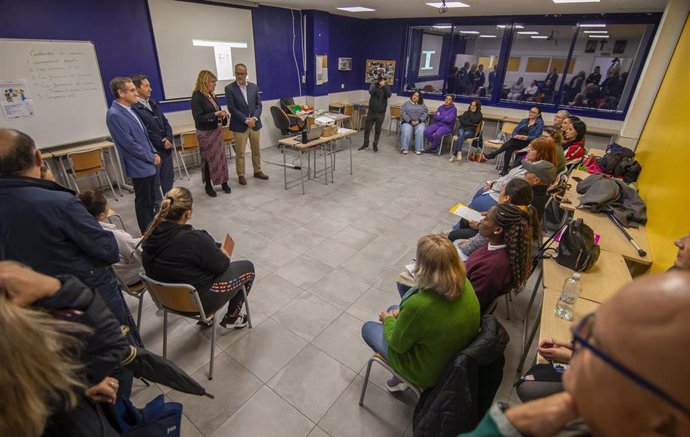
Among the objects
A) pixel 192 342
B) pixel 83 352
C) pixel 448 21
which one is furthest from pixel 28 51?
pixel 448 21

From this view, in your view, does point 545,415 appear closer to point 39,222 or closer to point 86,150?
point 39,222

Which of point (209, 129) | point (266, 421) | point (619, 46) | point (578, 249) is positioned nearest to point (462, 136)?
point (619, 46)

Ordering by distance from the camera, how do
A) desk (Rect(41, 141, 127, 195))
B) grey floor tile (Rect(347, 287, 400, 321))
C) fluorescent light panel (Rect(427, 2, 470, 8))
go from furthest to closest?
fluorescent light panel (Rect(427, 2, 470, 8))
desk (Rect(41, 141, 127, 195))
grey floor tile (Rect(347, 287, 400, 321))

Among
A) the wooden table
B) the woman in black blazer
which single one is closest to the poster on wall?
the woman in black blazer

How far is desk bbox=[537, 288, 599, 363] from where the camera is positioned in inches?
69.7

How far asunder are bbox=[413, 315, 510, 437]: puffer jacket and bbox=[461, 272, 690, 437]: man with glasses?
2.94 feet

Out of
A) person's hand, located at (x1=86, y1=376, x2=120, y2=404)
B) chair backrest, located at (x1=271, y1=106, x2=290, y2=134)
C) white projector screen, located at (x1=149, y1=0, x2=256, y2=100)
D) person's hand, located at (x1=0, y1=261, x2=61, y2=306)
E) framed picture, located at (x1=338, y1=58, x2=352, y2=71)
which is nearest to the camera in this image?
person's hand, located at (x1=0, y1=261, x2=61, y2=306)

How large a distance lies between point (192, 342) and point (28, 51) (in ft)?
13.9

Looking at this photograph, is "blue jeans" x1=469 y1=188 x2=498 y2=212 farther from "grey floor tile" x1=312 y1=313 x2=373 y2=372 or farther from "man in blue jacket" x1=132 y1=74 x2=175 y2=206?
"man in blue jacket" x1=132 y1=74 x2=175 y2=206

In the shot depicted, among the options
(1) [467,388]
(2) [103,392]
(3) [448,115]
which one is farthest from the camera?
(3) [448,115]

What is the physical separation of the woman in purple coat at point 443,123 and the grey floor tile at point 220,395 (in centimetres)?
641

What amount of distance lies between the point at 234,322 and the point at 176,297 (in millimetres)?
706

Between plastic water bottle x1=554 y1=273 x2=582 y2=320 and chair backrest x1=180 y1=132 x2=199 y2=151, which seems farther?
chair backrest x1=180 y1=132 x2=199 y2=151

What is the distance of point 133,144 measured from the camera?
3271 millimetres
